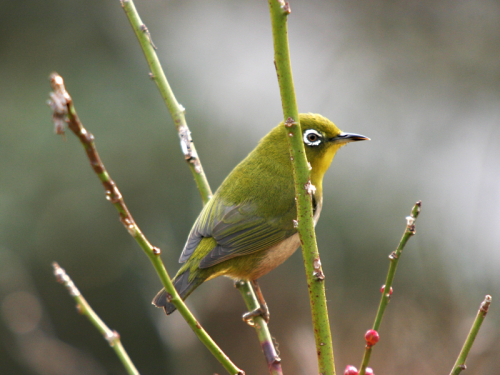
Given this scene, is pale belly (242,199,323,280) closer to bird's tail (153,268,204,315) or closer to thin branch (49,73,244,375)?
bird's tail (153,268,204,315)

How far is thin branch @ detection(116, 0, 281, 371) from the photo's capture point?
88.9 inches

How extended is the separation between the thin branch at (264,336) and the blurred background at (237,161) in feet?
2.81

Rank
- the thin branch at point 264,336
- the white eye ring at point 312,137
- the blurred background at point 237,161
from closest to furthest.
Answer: the thin branch at point 264,336 < the white eye ring at point 312,137 < the blurred background at point 237,161

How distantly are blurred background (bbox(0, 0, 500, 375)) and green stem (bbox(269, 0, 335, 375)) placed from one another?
237 cm

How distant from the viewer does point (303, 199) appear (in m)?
1.56

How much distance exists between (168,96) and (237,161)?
2573 mm

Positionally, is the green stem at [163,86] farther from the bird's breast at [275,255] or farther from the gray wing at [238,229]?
Answer: the bird's breast at [275,255]

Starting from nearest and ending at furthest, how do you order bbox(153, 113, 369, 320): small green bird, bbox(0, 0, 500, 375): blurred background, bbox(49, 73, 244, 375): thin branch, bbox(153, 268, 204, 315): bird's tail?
bbox(49, 73, 244, 375): thin branch
bbox(153, 268, 204, 315): bird's tail
bbox(153, 113, 369, 320): small green bird
bbox(0, 0, 500, 375): blurred background

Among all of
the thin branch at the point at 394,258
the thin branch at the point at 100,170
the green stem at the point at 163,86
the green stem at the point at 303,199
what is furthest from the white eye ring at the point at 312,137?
the thin branch at the point at 100,170

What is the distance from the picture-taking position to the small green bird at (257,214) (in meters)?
3.19

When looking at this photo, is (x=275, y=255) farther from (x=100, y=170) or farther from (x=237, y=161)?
(x=100, y=170)

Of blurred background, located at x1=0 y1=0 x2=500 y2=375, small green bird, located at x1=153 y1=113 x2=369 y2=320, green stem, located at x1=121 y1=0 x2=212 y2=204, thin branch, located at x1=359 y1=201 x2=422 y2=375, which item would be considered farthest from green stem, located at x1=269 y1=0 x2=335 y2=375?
blurred background, located at x1=0 y1=0 x2=500 y2=375

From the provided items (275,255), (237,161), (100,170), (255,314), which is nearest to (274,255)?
(275,255)

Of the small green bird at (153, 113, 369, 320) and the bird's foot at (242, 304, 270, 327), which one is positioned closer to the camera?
the bird's foot at (242, 304, 270, 327)
